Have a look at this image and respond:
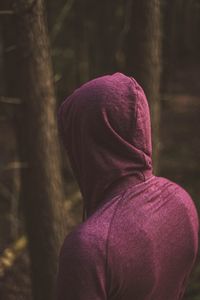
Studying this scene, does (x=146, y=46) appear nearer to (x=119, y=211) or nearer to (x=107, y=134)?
(x=107, y=134)

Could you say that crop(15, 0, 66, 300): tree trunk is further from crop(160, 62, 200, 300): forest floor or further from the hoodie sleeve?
the hoodie sleeve

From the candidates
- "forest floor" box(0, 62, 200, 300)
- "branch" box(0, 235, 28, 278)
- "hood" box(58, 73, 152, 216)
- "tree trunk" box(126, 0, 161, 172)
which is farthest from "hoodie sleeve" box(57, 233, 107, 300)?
"branch" box(0, 235, 28, 278)

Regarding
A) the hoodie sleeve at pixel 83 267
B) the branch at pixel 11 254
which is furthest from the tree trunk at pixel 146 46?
the hoodie sleeve at pixel 83 267

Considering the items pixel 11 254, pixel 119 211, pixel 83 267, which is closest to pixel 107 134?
pixel 119 211

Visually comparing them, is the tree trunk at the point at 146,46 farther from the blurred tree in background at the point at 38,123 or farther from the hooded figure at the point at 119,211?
the hooded figure at the point at 119,211

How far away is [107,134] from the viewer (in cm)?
223

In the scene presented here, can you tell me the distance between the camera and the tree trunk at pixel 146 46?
5207 mm

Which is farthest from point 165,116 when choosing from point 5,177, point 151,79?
point 151,79

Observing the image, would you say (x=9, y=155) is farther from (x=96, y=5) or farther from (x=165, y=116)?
(x=165, y=116)

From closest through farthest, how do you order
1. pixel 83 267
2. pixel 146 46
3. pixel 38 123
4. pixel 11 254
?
pixel 83 267
pixel 38 123
pixel 146 46
pixel 11 254

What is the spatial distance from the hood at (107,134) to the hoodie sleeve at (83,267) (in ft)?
1.04

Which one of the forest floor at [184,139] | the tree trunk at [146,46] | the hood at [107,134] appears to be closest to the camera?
the hood at [107,134]

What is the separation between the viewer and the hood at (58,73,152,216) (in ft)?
7.36

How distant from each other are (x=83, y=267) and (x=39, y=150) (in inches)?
103
